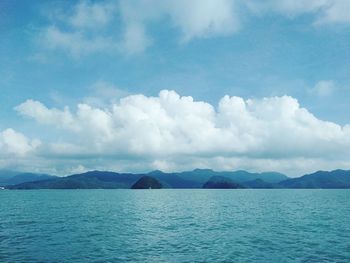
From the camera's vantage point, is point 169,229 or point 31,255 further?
point 169,229

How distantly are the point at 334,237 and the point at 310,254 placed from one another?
1886 cm

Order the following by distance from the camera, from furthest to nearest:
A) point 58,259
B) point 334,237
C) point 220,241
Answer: point 334,237
point 220,241
point 58,259

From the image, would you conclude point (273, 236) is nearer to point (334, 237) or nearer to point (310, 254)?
point (334, 237)

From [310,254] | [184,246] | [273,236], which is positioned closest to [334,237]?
[273,236]

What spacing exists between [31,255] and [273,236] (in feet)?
148

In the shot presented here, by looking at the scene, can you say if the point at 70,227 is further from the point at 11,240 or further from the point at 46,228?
the point at 11,240

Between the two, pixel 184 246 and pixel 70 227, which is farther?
pixel 70 227

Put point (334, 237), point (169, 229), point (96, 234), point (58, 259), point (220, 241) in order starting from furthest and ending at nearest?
point (169, 229) < point (96, 234) < point (334, 237) < point (220, 241) < point (58, 259)

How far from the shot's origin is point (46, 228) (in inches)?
3039

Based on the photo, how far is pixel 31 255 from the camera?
48.2m

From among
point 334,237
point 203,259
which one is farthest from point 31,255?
point 334,237

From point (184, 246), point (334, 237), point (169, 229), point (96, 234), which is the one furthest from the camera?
point (169, 229)

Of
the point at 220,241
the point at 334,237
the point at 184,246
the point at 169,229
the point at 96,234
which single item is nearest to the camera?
the point at 184,246

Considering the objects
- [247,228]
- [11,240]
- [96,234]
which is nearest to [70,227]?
[96,234]
